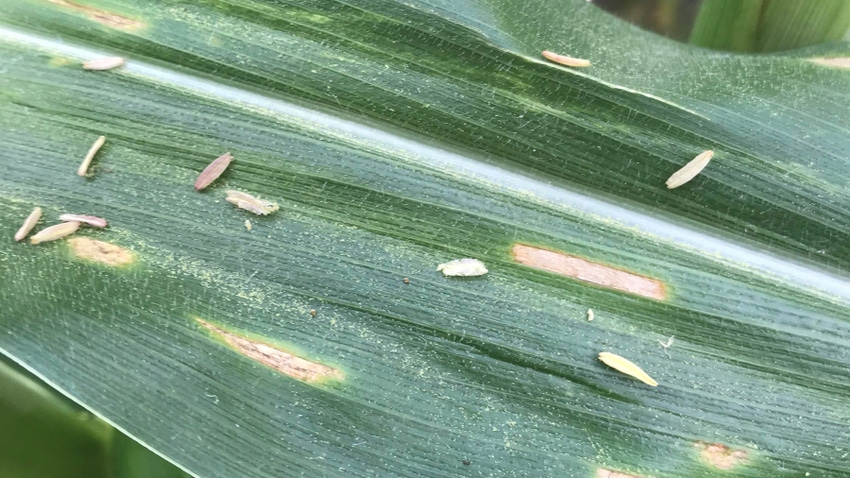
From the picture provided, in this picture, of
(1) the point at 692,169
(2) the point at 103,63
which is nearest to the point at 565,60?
(1) the point at 692,169

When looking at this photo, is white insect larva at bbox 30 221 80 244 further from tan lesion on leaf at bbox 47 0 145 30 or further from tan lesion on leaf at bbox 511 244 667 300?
tan lesion on leaf at bbox 511 244 667 300

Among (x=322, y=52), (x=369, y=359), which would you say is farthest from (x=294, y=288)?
(x=322, y=52)

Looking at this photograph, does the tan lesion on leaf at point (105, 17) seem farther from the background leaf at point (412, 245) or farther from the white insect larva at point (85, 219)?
the white insect larva at point (85, 219)

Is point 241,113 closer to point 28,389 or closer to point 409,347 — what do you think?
point 409,347

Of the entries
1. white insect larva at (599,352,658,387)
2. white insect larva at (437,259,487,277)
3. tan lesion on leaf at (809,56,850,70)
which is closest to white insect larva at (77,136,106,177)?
white insect larva at (437,259,487,277)

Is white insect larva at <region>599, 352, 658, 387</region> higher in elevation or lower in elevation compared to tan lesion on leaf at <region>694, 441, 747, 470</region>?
higher
